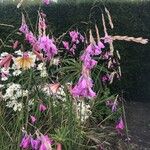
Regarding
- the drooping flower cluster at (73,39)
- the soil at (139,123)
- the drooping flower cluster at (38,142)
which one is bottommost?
the soil at (139,123)

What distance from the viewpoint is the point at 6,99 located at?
5.58 meters

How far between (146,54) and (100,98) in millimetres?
2459

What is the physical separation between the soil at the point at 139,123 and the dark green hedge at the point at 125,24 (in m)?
0.33

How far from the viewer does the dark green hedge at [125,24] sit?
27.8ft

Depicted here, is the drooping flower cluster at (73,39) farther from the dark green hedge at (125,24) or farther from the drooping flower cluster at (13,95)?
the dark green hedge at (125,24)

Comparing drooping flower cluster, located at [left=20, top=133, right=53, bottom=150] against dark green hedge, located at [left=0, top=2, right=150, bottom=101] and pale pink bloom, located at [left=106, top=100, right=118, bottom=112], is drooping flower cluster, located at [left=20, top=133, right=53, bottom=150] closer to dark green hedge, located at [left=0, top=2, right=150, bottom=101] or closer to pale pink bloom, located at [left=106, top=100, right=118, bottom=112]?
pale pink bloom, located at [left=106, top=100, right=118, bottom=112]

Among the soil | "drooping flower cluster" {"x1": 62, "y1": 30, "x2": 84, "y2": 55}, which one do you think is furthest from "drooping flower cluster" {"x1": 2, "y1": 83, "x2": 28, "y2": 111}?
the soil

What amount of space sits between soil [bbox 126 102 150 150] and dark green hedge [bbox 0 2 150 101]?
0.33m

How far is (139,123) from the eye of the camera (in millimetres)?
7367

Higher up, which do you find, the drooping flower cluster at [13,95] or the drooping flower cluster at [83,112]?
the drooping flower cluster at [13,95]

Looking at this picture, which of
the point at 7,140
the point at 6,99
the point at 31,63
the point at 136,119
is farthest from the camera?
the point at 136,119

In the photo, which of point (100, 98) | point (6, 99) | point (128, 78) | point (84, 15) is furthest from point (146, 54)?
point (6, 99)

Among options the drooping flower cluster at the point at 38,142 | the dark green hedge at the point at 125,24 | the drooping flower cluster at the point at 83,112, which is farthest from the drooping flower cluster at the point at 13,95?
the dark green hedge at the point at 125,24

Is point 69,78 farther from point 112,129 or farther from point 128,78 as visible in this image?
point 128,78
